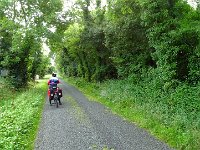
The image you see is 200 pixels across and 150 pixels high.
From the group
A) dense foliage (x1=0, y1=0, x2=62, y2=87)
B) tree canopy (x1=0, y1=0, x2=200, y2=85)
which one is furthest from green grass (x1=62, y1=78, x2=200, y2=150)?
dense foliage (x1=0, y1=0, x2=62, y2=87)

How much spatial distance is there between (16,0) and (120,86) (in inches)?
668

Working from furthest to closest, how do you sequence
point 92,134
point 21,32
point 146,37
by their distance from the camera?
point 21,32, point 146,37, point 92,134

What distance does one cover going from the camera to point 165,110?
1275 centimetres

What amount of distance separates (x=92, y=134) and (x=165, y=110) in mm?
3795

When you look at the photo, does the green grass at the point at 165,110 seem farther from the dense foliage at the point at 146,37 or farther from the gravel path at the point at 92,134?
the dense foliage at the point at 146,37

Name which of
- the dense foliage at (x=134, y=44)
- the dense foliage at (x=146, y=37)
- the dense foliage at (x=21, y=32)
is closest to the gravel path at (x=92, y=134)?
the dense foliage at (x=134, y=44)

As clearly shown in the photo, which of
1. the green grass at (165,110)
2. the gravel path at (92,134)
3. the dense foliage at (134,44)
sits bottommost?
the gravel path at (92,134)

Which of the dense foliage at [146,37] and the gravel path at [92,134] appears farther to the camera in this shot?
the dense foliage at [146,37]

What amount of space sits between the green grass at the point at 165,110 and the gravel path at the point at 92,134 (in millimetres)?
501

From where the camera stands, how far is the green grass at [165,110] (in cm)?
941

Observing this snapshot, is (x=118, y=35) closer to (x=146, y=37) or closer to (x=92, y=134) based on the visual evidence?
(x=146, y=37)

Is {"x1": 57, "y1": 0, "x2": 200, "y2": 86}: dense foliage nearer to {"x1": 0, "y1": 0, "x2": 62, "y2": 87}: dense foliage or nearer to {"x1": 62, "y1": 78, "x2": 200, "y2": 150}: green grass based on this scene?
{"x1": 62, "y1": 78, "x2": 200, "y2": 150}: green grass

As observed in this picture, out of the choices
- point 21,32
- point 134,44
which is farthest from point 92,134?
point 21,32

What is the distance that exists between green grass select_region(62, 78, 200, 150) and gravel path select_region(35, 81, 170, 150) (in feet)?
1.64
